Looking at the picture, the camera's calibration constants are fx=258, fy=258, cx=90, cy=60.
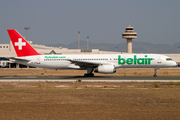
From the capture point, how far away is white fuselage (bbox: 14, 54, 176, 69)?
40.2 meters

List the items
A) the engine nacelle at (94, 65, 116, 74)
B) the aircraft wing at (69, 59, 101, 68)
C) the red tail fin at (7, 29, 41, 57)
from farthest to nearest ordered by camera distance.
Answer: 1. the red tail fin at (7, 29, 41, 57)
2. the aircraft wing at (69, 59, 101, 68)
3. the engine nacelle at (94, 65, 116, 74)

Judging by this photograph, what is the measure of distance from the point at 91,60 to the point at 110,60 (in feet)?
10.4

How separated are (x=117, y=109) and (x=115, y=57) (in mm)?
26072

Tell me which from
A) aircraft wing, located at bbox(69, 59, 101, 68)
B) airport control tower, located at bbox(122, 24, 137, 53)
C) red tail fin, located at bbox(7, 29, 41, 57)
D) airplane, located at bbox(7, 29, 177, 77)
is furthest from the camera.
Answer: airport control tower, located at bbox(122, 24, 137, 53)

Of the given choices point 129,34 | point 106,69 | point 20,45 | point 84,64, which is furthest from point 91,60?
point 129,34

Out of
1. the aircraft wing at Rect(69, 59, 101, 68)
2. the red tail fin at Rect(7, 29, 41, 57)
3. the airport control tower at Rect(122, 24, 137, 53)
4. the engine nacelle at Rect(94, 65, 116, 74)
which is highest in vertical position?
the airport control tower at Rect(122, 24, 137, 53)

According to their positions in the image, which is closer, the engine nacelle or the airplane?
the engine nacelle

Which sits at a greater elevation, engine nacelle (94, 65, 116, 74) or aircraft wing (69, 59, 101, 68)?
aircraft wing (69, 59, 101, 68)

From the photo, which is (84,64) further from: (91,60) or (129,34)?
(129,34)

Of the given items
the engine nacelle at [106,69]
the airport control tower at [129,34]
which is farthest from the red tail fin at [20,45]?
the airport control tower at [129,34]

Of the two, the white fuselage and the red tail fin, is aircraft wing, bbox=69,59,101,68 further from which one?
the red tail fin

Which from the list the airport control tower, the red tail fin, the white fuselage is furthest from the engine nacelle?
the airport control tower

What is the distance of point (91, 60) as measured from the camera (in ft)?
137

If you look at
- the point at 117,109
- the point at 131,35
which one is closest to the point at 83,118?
the point at 117,109
